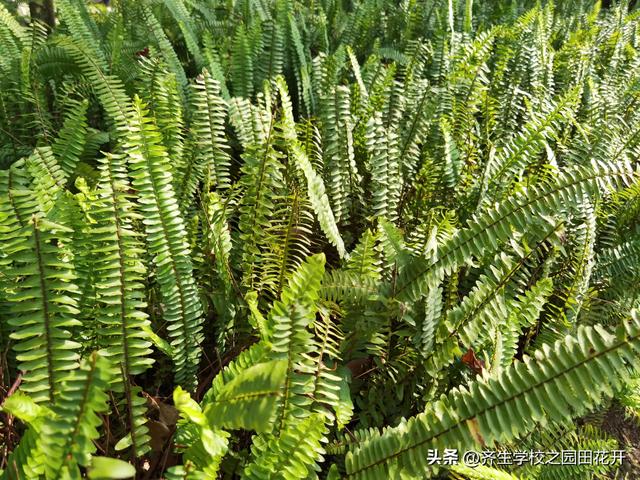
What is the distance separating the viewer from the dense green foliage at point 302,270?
4.07 feet

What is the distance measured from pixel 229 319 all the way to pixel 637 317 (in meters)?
1.11

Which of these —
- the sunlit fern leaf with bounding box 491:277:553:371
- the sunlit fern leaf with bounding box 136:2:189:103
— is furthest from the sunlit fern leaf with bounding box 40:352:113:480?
the sunlit fern leaf with bounding box 136:2:189:103

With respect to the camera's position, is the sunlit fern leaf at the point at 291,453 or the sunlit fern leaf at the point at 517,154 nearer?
the sunlit fern leaf at the point at 291,453

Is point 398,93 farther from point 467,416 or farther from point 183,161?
point 467,416

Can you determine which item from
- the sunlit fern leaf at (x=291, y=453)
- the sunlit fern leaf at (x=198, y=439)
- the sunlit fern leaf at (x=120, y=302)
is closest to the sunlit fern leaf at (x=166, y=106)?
the sunlit fern leaf at (x=120, y=302)

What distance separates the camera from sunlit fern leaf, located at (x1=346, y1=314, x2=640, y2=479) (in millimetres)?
1204

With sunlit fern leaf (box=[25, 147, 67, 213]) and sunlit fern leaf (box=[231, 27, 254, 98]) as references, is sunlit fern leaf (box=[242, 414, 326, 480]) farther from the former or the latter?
sunlit fern leaf (box=[231, 27, 254, 98])

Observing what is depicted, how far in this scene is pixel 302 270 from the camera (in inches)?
51.4

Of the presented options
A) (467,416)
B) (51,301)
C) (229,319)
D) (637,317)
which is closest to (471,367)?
(467,416)

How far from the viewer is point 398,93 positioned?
2584 millimetres

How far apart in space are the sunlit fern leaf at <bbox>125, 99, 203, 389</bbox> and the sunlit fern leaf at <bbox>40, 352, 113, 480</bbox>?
63 cm

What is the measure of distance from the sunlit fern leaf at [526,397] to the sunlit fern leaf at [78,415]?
668mm

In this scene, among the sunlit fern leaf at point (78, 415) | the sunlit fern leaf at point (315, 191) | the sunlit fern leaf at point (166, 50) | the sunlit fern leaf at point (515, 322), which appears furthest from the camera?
the sunlit fern leaf at point (166, 50)

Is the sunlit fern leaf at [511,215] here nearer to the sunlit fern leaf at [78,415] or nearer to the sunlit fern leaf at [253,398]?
the sunlit fern leaf at [253,398]
